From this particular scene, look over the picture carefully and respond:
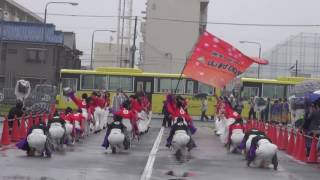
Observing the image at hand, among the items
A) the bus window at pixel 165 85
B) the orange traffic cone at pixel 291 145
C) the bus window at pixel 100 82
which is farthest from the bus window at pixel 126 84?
the orange traffic cone at pixel 291 145

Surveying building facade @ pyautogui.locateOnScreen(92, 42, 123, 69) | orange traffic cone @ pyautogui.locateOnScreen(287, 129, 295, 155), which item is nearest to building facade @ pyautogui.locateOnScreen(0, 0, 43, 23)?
building facade @ pyautogui.locateOnScreen(92, 42, 123, 69)

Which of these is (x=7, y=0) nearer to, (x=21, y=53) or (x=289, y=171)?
(x=21, y=53)

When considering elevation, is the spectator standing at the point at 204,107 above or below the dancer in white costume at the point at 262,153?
above

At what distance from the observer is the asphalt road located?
14.4 metres

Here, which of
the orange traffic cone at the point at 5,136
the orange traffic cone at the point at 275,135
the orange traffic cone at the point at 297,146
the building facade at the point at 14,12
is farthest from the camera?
the building facade at the point at 14,12

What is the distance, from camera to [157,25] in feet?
287

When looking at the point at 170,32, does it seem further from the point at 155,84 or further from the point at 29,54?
the point at 155,84

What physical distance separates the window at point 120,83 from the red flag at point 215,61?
25986mm

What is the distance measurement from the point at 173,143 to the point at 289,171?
3.64m

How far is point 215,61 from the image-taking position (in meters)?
22.5

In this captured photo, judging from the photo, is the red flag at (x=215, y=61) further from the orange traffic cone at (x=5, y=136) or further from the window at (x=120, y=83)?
the window at (x=120, y=83)

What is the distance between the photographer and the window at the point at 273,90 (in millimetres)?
49812

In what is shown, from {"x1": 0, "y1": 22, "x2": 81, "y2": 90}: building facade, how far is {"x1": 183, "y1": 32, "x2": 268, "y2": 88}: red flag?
43589mm

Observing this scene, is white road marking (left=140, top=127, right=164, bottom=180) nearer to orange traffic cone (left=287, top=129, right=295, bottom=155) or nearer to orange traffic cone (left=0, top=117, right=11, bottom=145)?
orange traffic cone (left=287, top=129, right=295, bottom=155)
